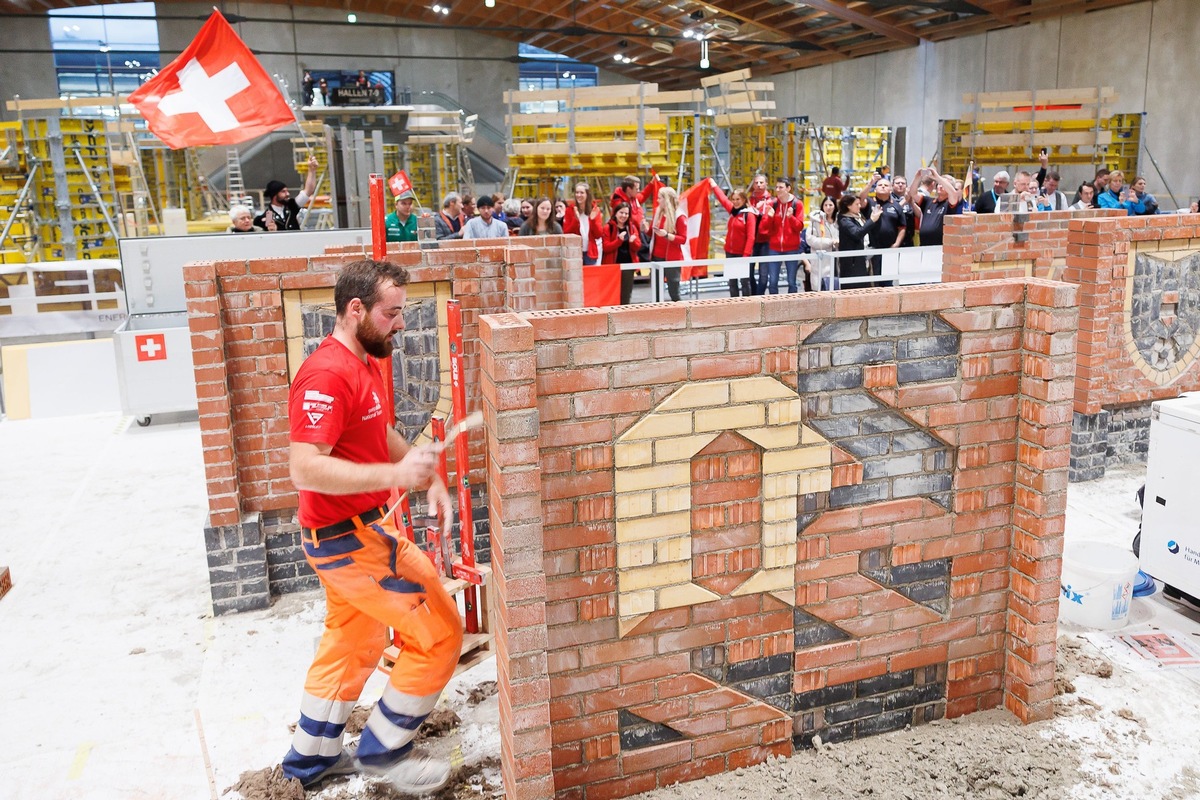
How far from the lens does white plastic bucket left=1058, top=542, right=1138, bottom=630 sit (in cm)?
487

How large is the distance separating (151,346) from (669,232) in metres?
6.20

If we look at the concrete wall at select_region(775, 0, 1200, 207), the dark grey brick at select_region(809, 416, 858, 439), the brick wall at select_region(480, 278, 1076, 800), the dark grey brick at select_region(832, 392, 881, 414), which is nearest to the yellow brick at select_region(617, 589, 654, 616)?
the brick wall at select_region(480, 278, 1076, 800)

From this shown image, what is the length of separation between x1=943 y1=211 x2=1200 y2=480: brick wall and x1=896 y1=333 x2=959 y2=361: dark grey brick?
375cm

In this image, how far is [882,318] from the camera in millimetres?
3631

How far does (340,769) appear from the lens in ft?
12.4

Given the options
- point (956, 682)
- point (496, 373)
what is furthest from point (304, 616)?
point (956, 682)

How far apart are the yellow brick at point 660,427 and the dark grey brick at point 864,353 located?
66 centimetres

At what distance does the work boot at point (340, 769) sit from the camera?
3.72m

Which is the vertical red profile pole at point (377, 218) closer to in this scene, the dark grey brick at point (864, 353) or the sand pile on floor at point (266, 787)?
the dark grey brick at point (864, 353)

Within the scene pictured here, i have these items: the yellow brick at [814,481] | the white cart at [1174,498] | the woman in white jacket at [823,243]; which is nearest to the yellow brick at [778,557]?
the yellow brick at [814,481]

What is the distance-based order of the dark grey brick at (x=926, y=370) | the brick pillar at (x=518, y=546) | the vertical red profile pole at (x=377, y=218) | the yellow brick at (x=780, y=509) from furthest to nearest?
the vertical red profile pole at (x=377, y=218) < the dark grey brick at (x=926, y=370) < the yellow brick at (x=780, y=509) < the brick pillar at (x=518, y=546)

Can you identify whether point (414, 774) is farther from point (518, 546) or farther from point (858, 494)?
point (858, 494)

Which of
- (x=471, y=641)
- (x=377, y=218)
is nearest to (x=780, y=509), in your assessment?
(x=471, y=641)

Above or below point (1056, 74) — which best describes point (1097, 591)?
below
